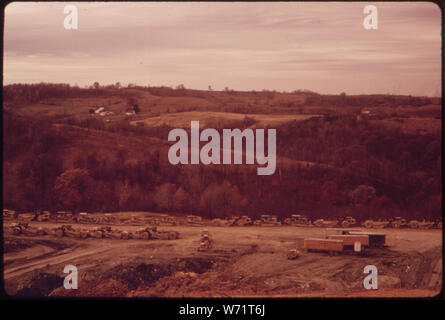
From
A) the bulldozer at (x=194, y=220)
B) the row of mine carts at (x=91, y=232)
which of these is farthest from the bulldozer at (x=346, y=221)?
the row of mine carts at (x=91, y=232)

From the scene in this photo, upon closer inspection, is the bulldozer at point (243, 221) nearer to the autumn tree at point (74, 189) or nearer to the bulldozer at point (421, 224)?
the autumn tree at point (74, 189)

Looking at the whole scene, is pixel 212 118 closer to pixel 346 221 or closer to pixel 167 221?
pixel 167 221

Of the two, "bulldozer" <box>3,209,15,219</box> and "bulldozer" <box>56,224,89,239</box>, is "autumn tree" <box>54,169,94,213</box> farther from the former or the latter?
"bulldozer" <box>3,209,15,219</box>

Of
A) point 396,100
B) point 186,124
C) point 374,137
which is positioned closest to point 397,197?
point 374,137

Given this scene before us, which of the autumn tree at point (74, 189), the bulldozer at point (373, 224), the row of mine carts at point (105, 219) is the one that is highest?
the autumn tree at point (74, 189)

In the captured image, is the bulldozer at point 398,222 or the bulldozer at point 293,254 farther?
the bulldozer at point 398,222

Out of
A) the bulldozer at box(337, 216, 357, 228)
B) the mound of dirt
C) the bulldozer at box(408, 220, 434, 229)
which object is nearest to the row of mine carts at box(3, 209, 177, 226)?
the mound of dirt

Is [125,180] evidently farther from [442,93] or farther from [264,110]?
[442,93]
